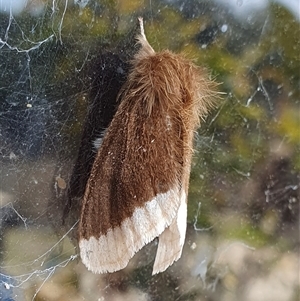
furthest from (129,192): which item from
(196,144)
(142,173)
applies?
(196,144)

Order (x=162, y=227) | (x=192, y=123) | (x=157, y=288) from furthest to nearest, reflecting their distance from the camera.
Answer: (x=157, y=288), (x=192, y=123), (x=162, y=227)

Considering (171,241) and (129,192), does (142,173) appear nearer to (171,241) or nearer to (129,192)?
(129,192)

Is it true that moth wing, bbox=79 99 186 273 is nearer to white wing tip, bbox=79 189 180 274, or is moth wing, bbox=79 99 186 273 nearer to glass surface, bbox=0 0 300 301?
white wing tip, bbox=79 189 180 274

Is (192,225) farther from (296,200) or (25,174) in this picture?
(25,174)

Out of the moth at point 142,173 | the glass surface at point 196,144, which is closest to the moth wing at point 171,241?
the moth at point 142,173

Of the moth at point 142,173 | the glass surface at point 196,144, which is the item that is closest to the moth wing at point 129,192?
the moth at point 142,173

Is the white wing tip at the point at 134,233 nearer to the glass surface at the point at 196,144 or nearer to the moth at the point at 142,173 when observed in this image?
the moth at the point at 142,173

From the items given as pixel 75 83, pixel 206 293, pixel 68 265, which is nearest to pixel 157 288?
pixel 206 293
